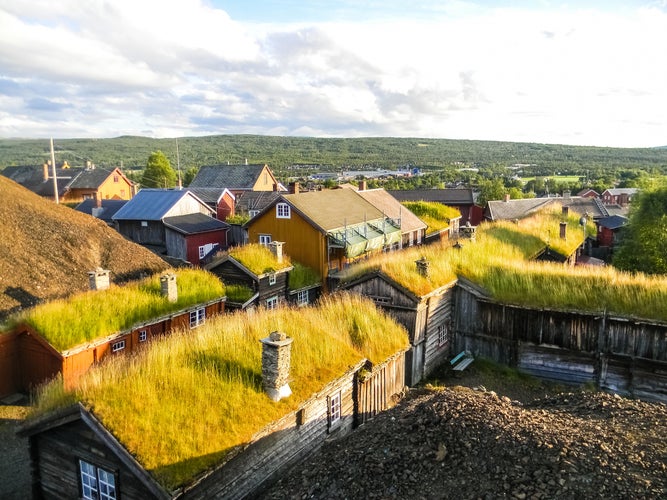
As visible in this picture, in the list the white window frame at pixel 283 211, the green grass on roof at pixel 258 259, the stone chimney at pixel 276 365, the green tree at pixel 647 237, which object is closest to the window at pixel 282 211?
the white window frame at pixel 283 211

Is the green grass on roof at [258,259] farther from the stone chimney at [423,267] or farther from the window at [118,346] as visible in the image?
the stone chimney at [423,267]

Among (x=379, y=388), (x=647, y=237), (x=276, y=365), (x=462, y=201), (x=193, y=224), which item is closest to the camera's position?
(x=276, y=365)

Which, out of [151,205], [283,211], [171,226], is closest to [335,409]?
[283,211]

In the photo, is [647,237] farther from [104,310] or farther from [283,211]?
[104,310]

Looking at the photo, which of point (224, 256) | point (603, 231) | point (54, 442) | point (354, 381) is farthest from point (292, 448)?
point (603, 231)

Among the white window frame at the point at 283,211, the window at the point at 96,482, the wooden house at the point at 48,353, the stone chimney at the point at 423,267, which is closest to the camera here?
the window at the point at 96,482
